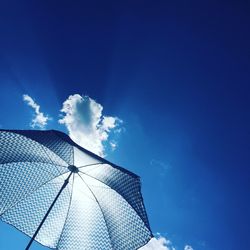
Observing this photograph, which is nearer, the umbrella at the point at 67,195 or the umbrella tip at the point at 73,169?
the umbrella at the point at 67,195

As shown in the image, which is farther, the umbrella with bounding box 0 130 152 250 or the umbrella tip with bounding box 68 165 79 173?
the umbrella tip with bounding box 68 165 79 173

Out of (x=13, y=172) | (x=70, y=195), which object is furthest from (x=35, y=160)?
(x=70, y=195)

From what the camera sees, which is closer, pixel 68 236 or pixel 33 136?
pixel 33 136

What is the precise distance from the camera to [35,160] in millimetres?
5957

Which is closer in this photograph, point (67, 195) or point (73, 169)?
point (73, 169)

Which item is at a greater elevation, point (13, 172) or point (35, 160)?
point (35, 160)

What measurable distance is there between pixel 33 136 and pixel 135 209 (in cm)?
210

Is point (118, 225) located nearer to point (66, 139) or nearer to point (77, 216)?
point (77, 216)

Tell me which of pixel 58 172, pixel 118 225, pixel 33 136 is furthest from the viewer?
pixel 58 172

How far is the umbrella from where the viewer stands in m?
5.39

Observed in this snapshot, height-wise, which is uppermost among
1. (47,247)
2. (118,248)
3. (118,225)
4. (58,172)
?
(58,172)

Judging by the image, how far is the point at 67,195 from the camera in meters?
6.36

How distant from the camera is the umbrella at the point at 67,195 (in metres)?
5.39

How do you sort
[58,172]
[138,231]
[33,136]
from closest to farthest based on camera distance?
[33,136]
[138,231]
[58,172]
